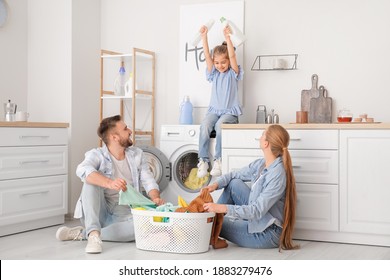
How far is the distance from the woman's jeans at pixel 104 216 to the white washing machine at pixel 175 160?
1.00m

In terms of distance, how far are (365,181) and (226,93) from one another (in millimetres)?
1400

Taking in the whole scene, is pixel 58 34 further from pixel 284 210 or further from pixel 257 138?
pixel 284 210

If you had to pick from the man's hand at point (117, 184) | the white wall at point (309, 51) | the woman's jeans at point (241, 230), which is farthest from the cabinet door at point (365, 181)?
the man's hand at point (117, 184)

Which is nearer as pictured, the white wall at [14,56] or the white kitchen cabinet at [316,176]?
the white kitchen cabinet at [316,176]

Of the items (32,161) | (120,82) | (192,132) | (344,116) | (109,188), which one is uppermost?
(120,82)

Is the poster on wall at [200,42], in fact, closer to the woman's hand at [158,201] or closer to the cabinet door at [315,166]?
the cabinet door at [315,166]

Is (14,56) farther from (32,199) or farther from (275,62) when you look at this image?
(275,62)

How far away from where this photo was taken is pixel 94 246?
377cm

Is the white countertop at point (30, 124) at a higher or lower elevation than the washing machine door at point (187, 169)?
higher

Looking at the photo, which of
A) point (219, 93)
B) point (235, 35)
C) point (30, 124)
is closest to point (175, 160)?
point (219, 93)

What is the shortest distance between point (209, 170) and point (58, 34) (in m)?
1.77

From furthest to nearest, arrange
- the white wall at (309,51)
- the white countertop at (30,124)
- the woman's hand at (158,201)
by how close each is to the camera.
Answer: the white wall at (309,51)
the white countertop at (30,124)
the woman's hand at (158,201)

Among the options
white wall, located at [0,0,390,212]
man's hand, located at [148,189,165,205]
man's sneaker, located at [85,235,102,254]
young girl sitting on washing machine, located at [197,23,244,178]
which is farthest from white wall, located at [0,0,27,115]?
man's sneaker, located at [85,235,102,254]

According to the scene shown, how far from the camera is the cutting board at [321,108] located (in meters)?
4.88
